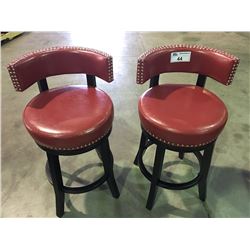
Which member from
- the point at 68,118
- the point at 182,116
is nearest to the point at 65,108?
the point at 68,118

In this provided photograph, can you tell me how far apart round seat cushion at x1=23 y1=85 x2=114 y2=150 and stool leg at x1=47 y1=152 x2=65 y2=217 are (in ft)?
0.48

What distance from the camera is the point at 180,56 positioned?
5.12 ft

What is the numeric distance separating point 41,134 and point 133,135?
115cm

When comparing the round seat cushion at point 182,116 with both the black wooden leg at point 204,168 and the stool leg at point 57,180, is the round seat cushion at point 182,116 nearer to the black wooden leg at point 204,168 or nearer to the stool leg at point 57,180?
the black wooden leg at point 204,168

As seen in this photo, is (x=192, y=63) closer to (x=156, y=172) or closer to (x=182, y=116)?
(x=182, y=116)

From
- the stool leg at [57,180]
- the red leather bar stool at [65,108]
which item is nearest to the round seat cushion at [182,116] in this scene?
the red leather bar stool at [65,108]

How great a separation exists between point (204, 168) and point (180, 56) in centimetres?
70

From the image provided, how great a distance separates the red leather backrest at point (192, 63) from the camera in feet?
4.74

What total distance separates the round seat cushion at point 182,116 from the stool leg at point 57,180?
55 centimetres

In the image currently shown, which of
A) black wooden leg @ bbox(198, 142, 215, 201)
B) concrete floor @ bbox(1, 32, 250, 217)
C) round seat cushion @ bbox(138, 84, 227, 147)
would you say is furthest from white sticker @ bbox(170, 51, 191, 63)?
concrete floor @ bbox(1, 32, 250, 217)

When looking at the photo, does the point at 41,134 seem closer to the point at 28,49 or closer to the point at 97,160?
the point at 97,160

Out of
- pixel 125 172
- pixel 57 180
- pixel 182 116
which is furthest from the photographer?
pixel 125 172

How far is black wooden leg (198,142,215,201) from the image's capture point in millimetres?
1474

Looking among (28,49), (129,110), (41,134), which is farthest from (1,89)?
(41,134)
